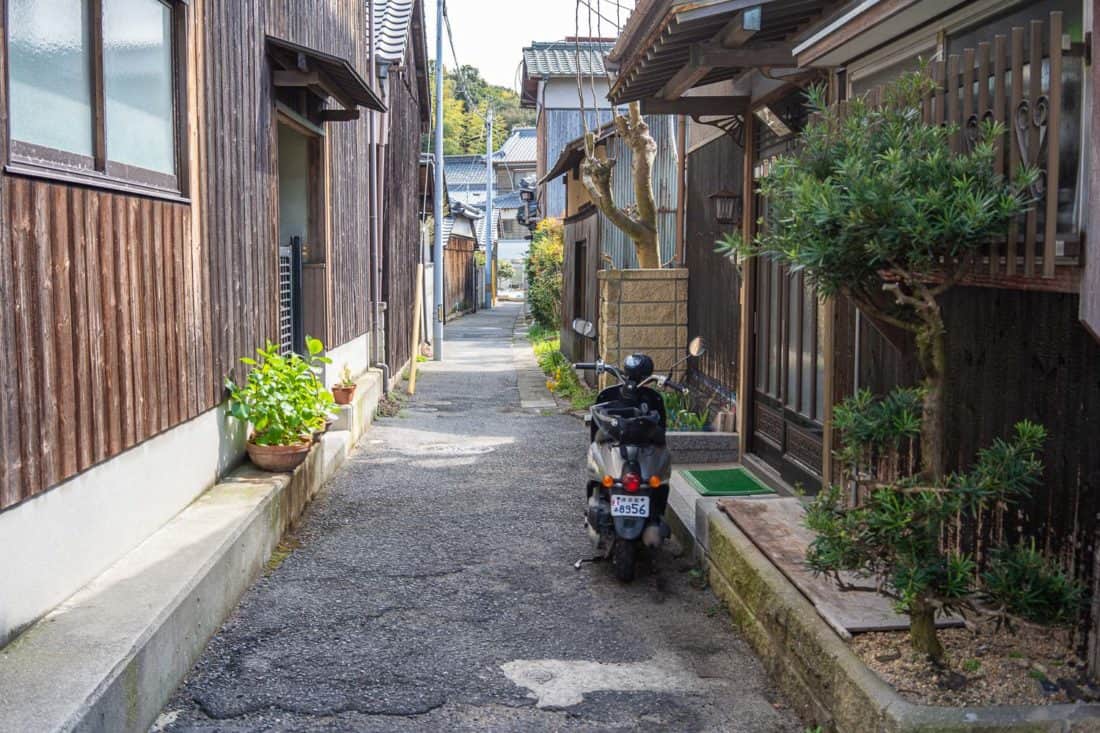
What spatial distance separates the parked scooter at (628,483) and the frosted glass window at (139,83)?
3.04 metres

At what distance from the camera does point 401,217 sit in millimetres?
17469

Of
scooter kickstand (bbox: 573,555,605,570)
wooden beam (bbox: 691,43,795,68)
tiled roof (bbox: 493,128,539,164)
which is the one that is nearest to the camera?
wooden beam (bbox: 691,43,795,68)

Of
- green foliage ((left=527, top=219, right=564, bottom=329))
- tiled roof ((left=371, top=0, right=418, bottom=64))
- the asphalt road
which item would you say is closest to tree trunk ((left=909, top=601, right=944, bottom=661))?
the asphalt road

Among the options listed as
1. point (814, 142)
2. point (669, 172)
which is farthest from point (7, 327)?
point (669, 172)

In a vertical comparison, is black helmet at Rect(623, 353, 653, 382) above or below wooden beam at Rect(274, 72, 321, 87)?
below

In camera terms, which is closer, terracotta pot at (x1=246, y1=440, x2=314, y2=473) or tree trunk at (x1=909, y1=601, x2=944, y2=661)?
tree trunk at (x1=909, y1=601, x2=944, y2=661)

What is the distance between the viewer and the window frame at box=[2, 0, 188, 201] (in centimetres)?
410

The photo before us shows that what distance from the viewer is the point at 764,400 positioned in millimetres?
8055

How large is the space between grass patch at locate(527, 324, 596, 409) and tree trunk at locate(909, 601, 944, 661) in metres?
7.41

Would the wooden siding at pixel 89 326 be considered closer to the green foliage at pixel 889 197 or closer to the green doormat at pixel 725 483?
the green foliage at pixel 889 197

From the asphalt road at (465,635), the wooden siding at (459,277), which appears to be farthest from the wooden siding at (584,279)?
the wooden siding at (459,277)

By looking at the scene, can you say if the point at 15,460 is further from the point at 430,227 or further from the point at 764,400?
the point at 430,227

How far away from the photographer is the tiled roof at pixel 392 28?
1497 centimetres

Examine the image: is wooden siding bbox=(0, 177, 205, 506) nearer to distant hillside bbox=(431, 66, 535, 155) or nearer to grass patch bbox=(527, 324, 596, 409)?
grass patch bbox=(527, 324, 596, 409)
